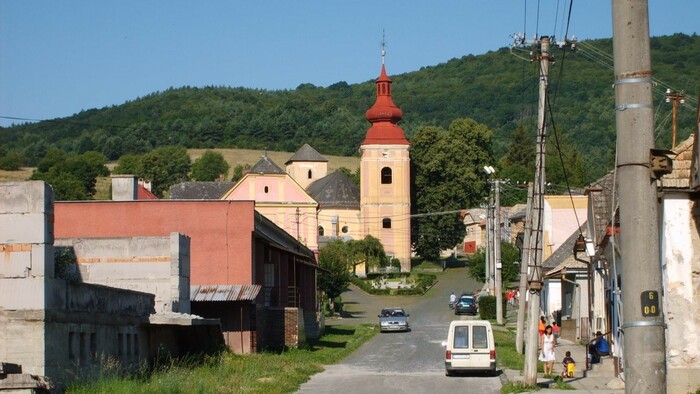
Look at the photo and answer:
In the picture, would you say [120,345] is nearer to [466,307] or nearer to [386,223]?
[466,307]

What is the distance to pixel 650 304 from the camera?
806 centimetres

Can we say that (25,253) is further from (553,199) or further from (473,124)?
(473,124)

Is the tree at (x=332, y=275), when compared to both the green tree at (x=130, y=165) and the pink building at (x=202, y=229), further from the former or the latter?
the green tree at (x=130, y=165)

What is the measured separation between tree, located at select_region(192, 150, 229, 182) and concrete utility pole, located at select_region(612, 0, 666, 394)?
561 ft

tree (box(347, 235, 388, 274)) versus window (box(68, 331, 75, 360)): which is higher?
tree (box(347, 235, 388, 274))

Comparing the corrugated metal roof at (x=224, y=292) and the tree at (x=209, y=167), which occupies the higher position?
the tree at (x=209, y=167)

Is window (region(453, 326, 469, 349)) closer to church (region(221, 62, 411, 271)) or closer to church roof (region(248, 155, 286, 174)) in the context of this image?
church roof (region(248, 155, 286, 174))

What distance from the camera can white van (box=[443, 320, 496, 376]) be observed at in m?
31.7

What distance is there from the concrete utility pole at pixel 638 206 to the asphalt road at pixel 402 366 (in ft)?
59.2

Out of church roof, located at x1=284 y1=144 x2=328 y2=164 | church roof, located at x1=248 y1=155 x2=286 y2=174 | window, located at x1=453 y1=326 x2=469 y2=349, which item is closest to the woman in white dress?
window, located at x1=453 y1=326 x2=469 y2=349

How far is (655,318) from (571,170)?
135 metres

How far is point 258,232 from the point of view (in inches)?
1639

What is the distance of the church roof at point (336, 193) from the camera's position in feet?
410

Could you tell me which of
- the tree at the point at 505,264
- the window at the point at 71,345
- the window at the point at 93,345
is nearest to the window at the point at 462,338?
the window at the point at 93,345
